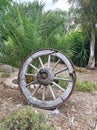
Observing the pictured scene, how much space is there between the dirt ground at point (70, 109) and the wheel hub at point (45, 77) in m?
0.49

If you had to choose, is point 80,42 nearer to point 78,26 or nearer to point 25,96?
point 78,26

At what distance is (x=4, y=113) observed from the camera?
5.26m

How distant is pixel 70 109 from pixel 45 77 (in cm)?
72

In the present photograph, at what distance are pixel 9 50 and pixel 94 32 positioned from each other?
7199mm

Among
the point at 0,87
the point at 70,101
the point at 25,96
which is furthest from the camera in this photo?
the point at 0,87

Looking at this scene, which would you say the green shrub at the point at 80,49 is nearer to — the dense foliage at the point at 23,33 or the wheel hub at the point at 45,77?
the dense foliage at the point at 23,33

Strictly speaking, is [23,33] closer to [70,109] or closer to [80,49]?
[70,109]

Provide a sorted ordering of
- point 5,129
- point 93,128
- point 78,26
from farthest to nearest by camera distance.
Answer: point 78,26
point 93,128
point 5,129

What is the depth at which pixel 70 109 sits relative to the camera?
5.73m

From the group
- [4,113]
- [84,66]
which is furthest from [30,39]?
[84,66]

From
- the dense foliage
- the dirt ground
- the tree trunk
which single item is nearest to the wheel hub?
the dirt ground

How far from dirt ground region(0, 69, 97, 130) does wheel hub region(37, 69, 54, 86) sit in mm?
491

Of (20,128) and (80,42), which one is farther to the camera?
(80,42)

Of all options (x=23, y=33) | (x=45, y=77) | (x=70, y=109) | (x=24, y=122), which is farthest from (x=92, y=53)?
(x=24, y=122)
